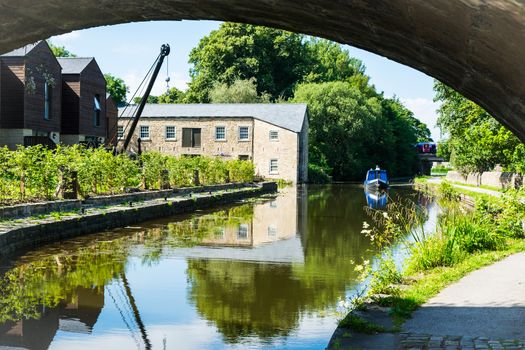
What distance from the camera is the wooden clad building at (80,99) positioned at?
38844 mm

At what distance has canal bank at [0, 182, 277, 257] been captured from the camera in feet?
43.9

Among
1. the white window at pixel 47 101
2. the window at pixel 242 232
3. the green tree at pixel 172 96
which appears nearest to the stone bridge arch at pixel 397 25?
the window at pixel 242 232

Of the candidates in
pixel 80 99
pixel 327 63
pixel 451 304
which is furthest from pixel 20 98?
pixel 327 63

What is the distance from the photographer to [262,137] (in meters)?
54.0

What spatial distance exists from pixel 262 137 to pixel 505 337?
48.2 meters

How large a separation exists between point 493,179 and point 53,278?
3642 cm

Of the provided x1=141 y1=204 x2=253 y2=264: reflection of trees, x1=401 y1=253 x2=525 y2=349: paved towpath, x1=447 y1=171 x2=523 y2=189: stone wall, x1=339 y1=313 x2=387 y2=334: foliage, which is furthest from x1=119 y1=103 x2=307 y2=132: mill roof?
x1=339 y1=313 x2=387 y2=334: foliage

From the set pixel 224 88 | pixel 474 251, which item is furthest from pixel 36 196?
pixel 224 88

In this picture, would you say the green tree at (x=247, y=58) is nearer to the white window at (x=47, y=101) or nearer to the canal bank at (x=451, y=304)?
the white window at (x=47, y=101)

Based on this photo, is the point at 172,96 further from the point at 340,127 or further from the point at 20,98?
the point at 20,98

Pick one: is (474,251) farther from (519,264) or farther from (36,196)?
(36,196)

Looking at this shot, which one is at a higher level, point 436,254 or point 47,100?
point 47,100

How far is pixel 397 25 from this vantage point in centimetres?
267

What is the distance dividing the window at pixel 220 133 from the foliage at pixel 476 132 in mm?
19530
